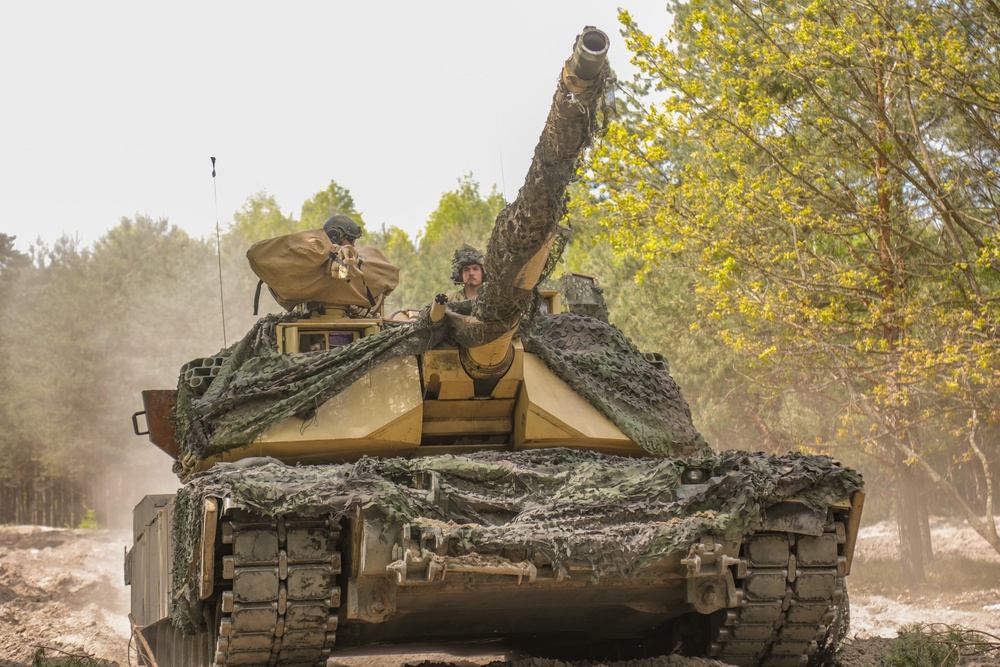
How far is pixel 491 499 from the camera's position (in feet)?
22.2

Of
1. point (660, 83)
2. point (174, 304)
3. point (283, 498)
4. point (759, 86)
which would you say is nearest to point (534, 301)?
point (283, 498)

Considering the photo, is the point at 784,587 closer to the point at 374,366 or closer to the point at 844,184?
the point at 374,366

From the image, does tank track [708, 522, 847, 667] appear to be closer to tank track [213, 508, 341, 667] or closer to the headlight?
the headlight

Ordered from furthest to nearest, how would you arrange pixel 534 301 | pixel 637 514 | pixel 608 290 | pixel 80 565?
1. pixel 608 290
2. pixel 80 565
3. pixel 534 301
4. pixel 637 514

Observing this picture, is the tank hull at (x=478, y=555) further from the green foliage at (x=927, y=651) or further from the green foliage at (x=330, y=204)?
the green foliage at (x=330, y=204)

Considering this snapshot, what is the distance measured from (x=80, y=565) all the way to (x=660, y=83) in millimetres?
12509

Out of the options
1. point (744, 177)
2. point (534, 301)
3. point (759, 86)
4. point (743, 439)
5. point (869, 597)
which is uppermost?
point (759, 86)

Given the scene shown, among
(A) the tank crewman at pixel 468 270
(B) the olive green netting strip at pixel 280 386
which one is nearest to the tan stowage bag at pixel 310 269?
(A) the tank crewman at pixel 468 270

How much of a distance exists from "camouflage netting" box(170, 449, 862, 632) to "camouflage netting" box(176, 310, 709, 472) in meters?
0.89

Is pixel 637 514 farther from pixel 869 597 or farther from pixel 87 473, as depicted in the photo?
pixel 87 473

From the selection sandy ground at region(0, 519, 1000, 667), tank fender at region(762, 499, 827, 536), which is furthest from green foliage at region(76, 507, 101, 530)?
tank fender at region(762, 499, 827, 536)

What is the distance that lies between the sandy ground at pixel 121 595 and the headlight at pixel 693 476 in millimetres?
1084

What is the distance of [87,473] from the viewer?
3800cm

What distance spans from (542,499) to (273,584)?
148 cm
